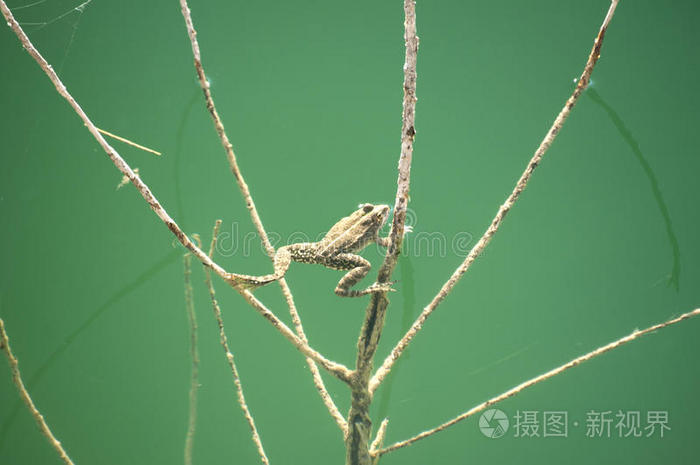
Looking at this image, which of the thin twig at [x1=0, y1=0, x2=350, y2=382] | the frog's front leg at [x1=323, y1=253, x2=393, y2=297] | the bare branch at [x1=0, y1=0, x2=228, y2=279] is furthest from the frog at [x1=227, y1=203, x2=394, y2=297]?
the bare branch at [x1=0, y1=0, x2=228, y2=279]

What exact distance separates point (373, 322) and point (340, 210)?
4.35 feet

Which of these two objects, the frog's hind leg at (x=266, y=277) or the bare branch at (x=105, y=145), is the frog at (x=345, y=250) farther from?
the bare branch at (x=105, y=145)

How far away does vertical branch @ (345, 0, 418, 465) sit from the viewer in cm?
143

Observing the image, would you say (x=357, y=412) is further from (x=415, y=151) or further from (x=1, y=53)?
(x=1, y=53)

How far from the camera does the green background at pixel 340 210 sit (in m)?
3.04

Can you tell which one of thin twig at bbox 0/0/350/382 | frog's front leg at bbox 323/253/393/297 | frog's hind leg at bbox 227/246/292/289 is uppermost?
thin twig at bbox 0/0/350/382

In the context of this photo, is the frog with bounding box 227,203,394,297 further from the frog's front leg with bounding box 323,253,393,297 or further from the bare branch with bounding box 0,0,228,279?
the bare branch with bounding box 0,0,228,279

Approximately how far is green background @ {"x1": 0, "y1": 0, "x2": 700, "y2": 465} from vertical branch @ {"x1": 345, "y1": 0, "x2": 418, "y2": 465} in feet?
3.71

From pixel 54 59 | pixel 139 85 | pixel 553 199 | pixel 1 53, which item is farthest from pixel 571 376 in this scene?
pixel 1 53

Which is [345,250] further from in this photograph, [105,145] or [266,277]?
[105,145]

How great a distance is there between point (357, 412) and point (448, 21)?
2393 mm

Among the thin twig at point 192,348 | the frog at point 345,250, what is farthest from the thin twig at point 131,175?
the thin twig at point 192,348

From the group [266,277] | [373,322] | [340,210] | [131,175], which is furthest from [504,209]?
[340,210]

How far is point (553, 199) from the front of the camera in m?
3.19
